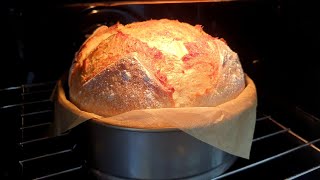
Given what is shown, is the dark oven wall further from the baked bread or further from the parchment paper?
the parchment paper

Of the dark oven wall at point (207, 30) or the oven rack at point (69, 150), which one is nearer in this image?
the oven rack at point (69, 150)

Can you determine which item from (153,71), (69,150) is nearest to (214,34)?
(153,71)

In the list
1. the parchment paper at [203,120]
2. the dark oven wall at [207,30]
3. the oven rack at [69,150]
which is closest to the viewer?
the parchment paper at [203,120]

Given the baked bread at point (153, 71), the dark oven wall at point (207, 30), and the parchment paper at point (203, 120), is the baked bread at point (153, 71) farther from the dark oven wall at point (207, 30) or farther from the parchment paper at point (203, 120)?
the dark oven wall at point (207, 30)

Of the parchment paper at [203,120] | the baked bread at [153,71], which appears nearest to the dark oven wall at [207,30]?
the baked bread at [153,71]

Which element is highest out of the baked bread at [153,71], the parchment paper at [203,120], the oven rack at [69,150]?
the baked bread at [153,71]

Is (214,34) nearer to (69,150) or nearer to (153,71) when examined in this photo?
(153,71)

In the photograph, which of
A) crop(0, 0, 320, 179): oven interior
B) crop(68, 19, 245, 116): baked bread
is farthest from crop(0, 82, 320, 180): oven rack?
crop(68, 19, 245, 116): baked bread
